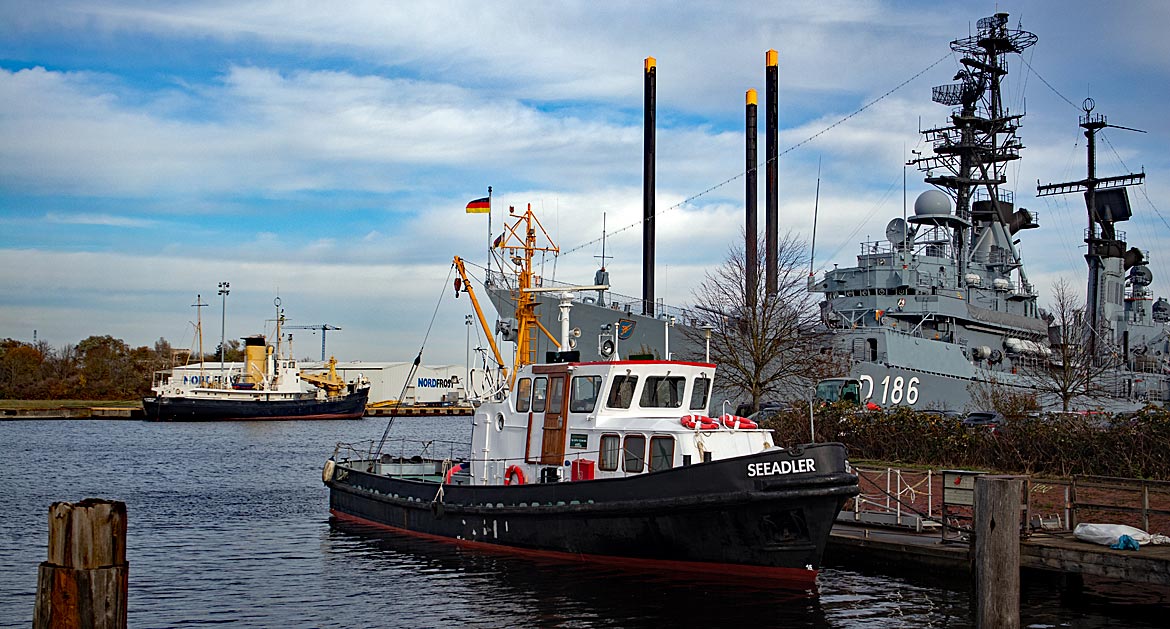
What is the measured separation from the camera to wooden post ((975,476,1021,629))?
12.1m

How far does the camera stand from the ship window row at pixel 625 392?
785 inches

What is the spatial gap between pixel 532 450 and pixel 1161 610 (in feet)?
36.4

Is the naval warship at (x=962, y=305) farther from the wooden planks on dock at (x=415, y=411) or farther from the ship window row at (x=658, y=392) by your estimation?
the wooden planks on dock at (x=415, y=411)

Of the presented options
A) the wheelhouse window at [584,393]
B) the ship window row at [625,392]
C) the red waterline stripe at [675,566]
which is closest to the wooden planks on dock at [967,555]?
the red waterline stripe at [675,566]

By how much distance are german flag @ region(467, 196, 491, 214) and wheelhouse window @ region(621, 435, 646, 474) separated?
10.4 m

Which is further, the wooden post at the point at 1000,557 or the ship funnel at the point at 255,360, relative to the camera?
the ship funnel at the point at 255,360

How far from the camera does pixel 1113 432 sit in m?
24.3

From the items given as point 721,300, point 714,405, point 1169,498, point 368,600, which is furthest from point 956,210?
point 368,600

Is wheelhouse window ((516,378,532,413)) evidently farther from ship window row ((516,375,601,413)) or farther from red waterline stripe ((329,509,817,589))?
red waterline stripe ((329,509,817,589))

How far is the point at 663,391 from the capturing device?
2027 centimetres

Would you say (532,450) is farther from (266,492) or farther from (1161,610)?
(266,492)

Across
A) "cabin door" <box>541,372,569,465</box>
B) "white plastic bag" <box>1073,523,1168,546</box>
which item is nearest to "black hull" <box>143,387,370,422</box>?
"cabin door" <box>541,372,569,465</box>

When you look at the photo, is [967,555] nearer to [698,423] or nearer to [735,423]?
[735,423]

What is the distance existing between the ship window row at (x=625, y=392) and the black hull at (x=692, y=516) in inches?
68.0
